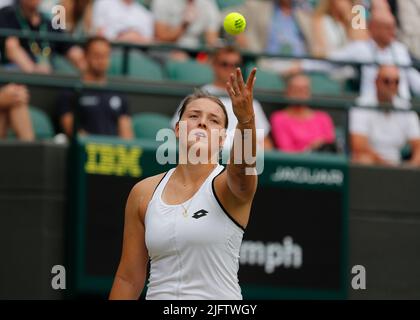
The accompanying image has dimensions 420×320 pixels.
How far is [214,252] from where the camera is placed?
5465mm

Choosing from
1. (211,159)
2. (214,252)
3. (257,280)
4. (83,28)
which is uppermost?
(83,28)

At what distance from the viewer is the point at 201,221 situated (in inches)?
215

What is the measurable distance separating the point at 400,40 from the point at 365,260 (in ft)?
11.4

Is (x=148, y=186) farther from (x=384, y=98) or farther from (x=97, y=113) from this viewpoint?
(x=384, y=98)

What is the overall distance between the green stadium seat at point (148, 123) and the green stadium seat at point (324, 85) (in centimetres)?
240

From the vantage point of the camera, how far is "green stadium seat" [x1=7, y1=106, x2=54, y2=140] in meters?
9.66

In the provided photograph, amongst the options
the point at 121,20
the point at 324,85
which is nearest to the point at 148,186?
the point at 121,20

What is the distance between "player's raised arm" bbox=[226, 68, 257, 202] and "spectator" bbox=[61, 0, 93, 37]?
5.78 metres

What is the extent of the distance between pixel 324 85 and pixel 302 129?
168cm

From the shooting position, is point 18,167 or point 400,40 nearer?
point 18,167

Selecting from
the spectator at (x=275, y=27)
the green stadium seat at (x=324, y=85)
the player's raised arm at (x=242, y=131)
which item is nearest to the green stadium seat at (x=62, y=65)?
the spectator at (x=275, y=27)

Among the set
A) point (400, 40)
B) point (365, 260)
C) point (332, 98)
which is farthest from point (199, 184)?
point (400, 40)

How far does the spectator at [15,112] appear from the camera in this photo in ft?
31.1
